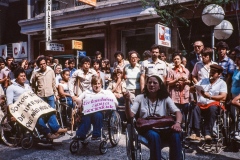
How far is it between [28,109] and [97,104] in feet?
4.84

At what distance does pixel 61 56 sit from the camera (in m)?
17.6

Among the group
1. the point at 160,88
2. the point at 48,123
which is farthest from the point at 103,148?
the point at 160,88

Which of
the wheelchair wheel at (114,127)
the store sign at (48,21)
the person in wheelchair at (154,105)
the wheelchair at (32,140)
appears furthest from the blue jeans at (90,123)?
the store sign at (48,21)

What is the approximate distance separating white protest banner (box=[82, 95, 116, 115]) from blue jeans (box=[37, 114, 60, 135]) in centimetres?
92

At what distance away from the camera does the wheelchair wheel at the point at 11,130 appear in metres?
6.70

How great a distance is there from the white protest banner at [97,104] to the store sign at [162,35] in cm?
278

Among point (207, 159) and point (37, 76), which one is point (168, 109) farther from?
point (37, 76)

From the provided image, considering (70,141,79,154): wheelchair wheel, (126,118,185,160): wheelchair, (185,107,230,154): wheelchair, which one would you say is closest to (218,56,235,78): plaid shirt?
(185,107,230,154): wheelchair

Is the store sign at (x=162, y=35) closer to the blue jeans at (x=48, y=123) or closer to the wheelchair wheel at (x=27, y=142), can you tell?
the blue jeans at (x=48, y=123)

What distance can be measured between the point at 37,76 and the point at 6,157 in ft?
7.71

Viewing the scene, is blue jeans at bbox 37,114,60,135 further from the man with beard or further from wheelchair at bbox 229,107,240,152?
wheelchair at bbox 229,107,240,152

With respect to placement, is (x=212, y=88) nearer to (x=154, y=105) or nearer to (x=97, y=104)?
(x=154, y=105)

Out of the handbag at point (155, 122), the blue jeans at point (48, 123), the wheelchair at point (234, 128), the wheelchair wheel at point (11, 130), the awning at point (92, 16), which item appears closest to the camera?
the handbag at point (155, 122)

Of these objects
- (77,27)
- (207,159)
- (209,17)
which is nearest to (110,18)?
(77,27)
